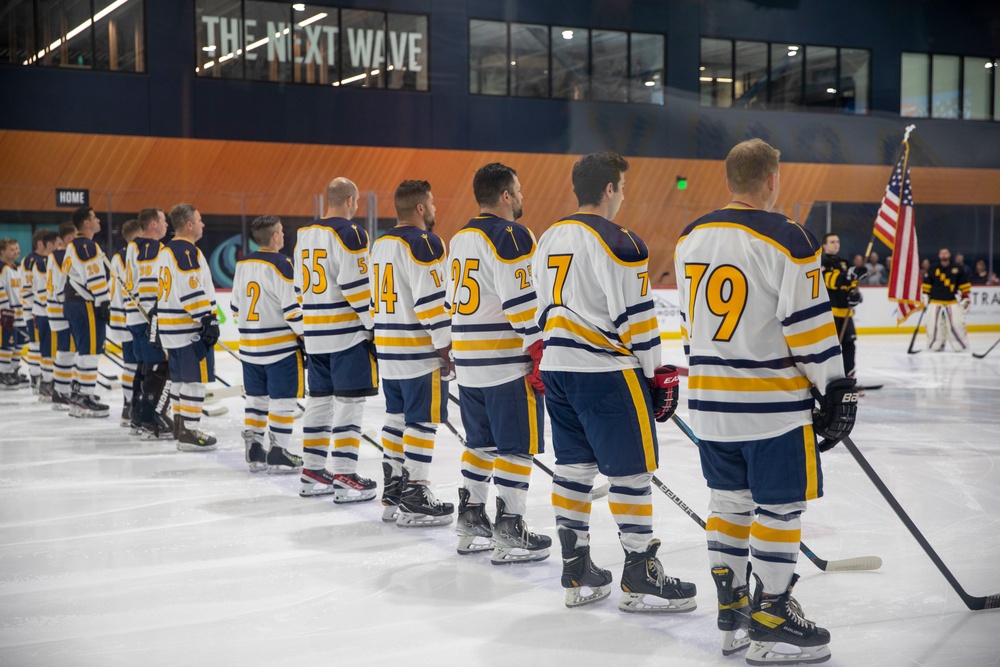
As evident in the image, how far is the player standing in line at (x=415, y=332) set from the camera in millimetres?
4117

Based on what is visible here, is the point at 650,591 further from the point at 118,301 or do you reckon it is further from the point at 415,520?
the point at 118,301

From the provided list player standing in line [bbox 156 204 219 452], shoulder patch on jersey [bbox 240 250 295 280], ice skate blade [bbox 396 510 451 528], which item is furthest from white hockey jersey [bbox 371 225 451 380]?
player standing in line [bbox 156 204 219 452]

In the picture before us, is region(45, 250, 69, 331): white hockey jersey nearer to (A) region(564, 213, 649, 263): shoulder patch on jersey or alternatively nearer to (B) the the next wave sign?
(B) the the next wave sign

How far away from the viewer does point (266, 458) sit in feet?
18.4

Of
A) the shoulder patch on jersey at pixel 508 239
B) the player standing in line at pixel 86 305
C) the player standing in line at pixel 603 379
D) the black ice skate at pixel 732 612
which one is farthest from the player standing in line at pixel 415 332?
the player standing in line at pixel 86 305

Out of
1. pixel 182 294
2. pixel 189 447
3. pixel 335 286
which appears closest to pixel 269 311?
pixel 335 286

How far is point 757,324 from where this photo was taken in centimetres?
265

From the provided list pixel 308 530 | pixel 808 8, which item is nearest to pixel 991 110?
pixel 808 8

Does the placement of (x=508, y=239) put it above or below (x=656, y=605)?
above

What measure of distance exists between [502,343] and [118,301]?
15.5ft

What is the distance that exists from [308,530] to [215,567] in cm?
58

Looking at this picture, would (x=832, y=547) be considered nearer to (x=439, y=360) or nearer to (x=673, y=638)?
(x=673, y=638)

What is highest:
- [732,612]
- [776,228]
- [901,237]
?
[901,237]

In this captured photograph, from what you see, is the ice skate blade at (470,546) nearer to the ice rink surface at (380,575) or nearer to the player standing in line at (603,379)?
the ice rink surface at (380,575)
